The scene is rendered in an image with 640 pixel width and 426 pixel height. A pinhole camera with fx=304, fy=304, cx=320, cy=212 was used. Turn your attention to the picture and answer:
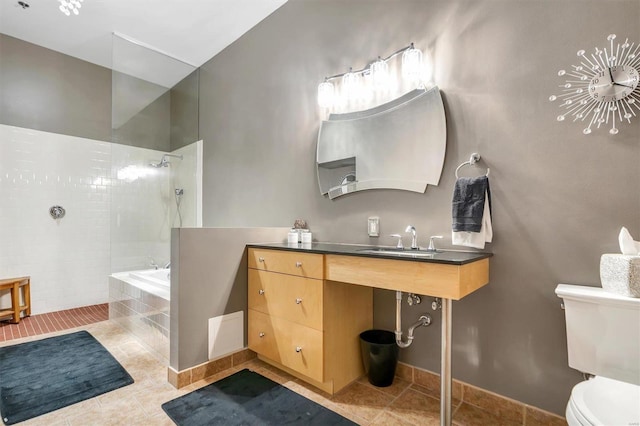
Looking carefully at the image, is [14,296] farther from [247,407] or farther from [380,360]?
[380,360]

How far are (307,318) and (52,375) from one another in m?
1.77

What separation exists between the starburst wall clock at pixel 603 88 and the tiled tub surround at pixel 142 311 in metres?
2.59

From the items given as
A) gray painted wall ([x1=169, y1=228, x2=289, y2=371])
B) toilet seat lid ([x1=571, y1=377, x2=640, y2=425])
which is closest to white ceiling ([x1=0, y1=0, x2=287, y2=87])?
gray painted wall ([x1=169, y1=228, x2=289, y2=371])

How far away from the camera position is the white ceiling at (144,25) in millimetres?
2829

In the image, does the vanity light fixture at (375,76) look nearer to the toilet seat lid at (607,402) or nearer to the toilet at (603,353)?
the toilet at (603,353)

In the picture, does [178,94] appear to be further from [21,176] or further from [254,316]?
[254,316]

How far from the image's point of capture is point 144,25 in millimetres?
3068

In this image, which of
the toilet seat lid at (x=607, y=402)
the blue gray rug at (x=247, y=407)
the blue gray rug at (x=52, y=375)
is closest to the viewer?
the toilet seat lid at (x=607, y=402)

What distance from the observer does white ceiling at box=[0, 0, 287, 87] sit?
2829 mm

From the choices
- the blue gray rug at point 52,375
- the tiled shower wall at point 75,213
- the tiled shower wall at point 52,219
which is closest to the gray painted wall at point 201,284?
the blue gray rug at point 52,375

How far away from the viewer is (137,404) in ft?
5.64

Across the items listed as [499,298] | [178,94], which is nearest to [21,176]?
[178,94]

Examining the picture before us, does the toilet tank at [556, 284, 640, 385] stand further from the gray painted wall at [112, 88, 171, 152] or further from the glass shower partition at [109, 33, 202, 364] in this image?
the gray painted wall at [112, 88, 171, 152]

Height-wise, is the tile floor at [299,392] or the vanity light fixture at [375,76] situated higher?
the vanity light fixture at [375,76]
